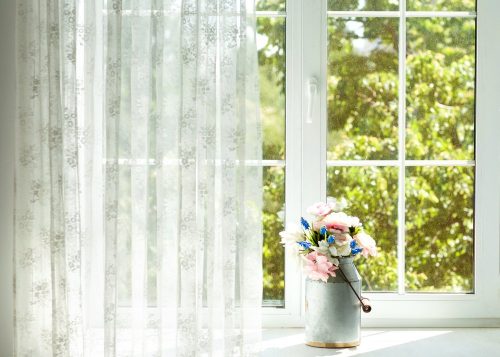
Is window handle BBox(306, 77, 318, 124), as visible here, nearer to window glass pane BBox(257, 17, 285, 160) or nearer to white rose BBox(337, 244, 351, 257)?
window glass pane BBox(257, 17, 285, 160)

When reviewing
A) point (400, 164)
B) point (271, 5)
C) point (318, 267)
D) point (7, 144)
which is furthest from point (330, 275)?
point (7, 144)

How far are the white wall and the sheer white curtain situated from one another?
15cm

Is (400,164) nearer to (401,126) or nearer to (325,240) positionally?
(401,126)

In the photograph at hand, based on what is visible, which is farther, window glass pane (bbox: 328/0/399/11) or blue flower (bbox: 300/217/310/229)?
window glass pane (bbox: 328/0/399/11)

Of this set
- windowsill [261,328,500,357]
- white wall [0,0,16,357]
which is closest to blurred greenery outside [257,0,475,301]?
windowsill [261,328,500,357]

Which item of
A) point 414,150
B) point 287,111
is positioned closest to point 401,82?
point 414,150

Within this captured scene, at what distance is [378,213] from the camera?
109 inches

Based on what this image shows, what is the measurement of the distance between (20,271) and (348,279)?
100 centimetres

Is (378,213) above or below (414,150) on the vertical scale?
below

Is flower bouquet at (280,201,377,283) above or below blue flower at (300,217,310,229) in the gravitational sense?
below

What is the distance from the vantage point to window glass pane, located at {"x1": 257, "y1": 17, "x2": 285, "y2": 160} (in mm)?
2754

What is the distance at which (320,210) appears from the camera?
2.50m

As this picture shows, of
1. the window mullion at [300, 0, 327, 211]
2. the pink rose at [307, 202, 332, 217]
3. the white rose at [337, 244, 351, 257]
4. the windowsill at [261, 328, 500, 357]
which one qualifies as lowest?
the windowsill at [261, 328, 500, 357]

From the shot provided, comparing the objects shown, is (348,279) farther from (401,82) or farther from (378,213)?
(401,82)
